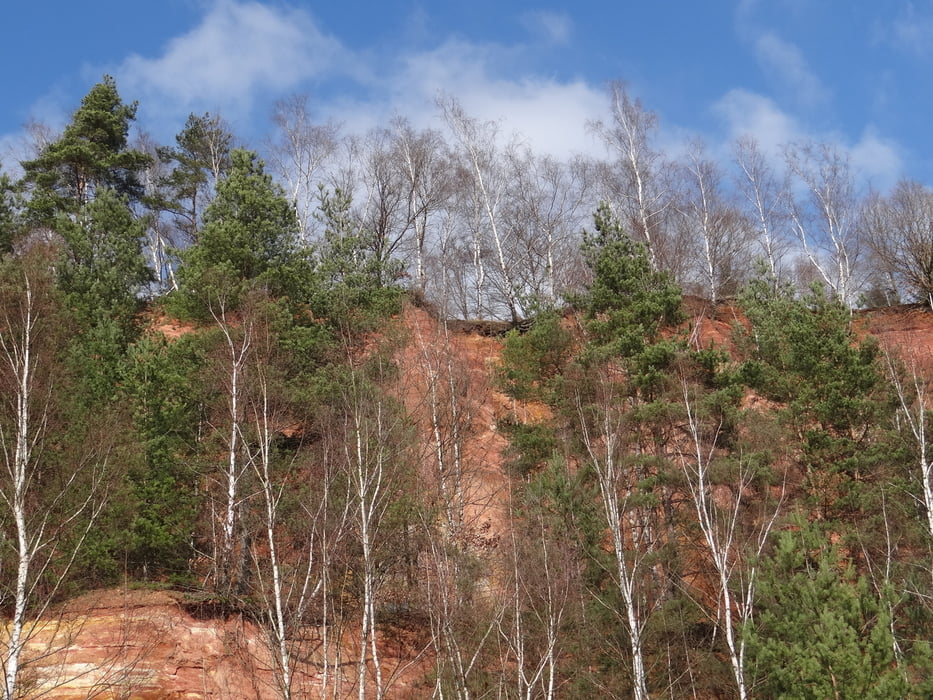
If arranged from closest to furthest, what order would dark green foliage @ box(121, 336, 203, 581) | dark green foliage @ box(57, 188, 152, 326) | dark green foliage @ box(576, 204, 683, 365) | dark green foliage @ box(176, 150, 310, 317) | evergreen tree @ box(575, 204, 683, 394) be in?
dark green foliage @ box(121, 336, 203, 581) → evergreen tree @ box(575, 204, 683, 394) → dark green foliage @ box(576, 204, 683, 365) → dark green foliage @ box(176, 150, 310, 317) → dark green foliage @ box(57, 188, 152, 326)

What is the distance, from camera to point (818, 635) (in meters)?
12.7

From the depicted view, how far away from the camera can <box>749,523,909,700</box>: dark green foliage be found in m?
12.2

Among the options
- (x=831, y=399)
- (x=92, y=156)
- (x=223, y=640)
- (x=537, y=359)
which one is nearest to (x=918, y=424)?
(x=831, y=399)

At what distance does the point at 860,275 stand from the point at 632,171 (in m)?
12.3

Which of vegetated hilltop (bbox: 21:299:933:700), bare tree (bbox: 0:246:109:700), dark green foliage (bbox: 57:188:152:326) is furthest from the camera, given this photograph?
dark green foliage (bbox: 57:188:152:326)

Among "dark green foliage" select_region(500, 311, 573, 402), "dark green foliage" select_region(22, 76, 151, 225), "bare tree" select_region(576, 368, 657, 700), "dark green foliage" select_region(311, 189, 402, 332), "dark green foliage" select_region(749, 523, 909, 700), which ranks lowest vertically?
"dark green foliage" select_region(749, 523, 909, 700)

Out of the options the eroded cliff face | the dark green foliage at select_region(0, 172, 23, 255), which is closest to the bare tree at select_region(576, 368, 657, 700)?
the eroded cliff face

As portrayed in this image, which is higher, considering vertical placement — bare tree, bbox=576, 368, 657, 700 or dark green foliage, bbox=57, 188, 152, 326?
dark green foliage, bbox=57, 188, 152, 326

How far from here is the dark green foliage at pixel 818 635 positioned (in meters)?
12.2

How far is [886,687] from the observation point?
38.6 feet

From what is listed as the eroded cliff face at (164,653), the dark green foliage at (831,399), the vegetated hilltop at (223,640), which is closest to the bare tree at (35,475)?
the eroded cliff face at (164,653)

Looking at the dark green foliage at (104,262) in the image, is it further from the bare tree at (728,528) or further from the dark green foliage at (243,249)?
the bare tree at (728,528)

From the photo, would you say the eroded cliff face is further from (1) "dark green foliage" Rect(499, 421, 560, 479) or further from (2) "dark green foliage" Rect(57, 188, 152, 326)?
(2) "dark green foliage" Rect(57, 188, 152, 326)

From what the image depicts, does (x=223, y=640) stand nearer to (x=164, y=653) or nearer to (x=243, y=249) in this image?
(x=164, y=653)
